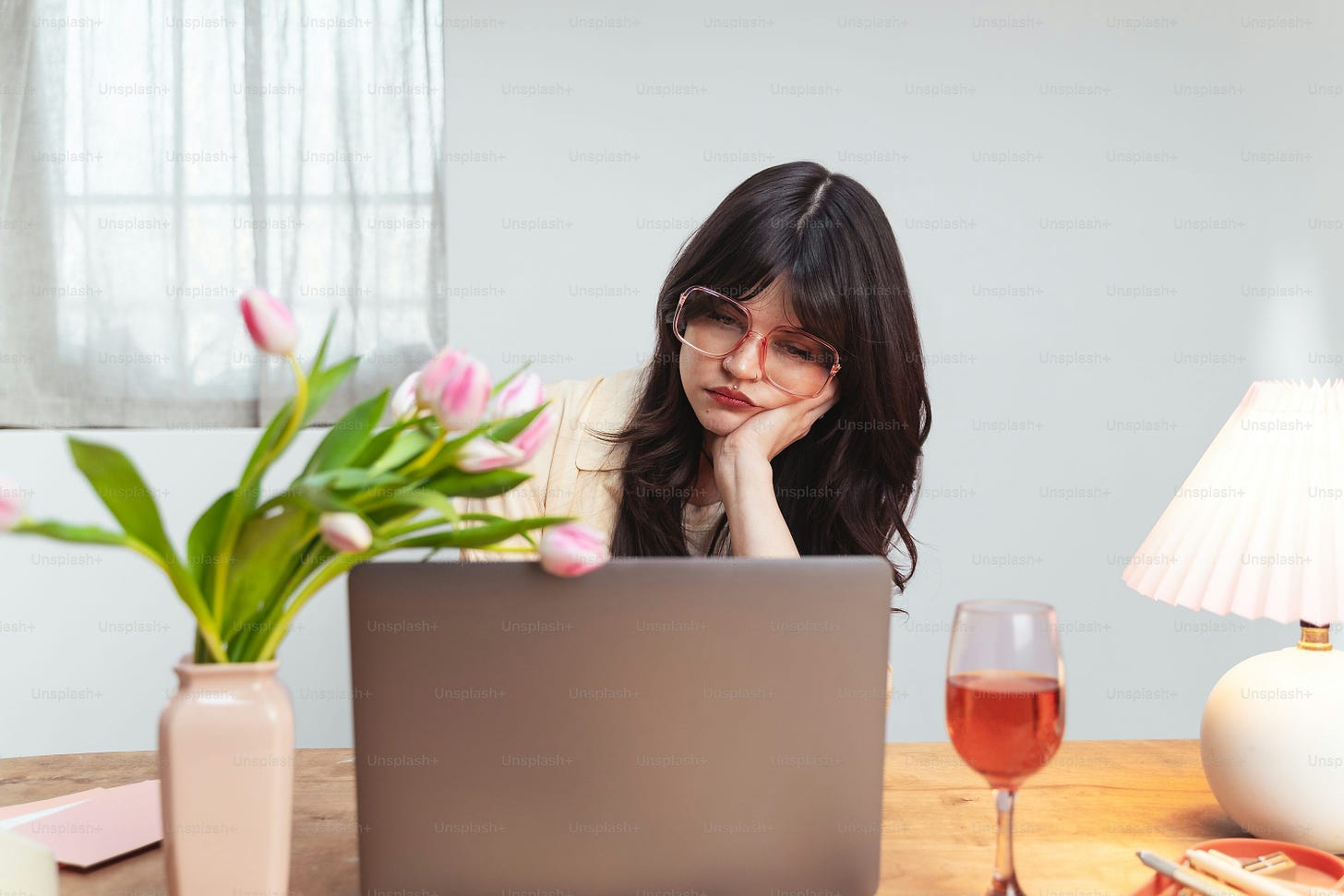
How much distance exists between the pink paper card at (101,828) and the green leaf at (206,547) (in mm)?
299

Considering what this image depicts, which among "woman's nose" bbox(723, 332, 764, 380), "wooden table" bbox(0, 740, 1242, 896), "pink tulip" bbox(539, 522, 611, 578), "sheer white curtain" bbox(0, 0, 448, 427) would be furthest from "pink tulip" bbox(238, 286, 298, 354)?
"sheer white curtain" bbox(0, 0, 448, 427)

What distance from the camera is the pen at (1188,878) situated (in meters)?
0.77

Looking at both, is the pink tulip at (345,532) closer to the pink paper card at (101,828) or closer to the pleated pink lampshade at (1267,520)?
the pink paper card at (101,828)

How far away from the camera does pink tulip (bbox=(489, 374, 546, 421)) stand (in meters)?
0.73

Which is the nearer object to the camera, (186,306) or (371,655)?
(371,655)

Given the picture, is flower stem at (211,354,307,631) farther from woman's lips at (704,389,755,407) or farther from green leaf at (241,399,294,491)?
woman's lips at (704,389,755,407)

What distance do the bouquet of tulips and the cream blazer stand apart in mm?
865

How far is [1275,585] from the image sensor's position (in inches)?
39.2

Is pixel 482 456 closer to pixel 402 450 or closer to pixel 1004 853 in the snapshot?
pixel 402 450

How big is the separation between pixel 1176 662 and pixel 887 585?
2.41 meters

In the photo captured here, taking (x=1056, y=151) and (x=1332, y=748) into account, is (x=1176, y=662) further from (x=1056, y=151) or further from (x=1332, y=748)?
(x=1332, y=748)

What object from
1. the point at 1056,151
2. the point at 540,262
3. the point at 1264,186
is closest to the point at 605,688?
the point at 540,262

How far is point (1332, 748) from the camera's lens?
0.95 m

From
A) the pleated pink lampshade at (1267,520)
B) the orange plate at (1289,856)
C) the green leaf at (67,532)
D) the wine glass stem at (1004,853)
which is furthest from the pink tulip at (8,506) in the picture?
the pleated pink lampshade at (1267,520)
